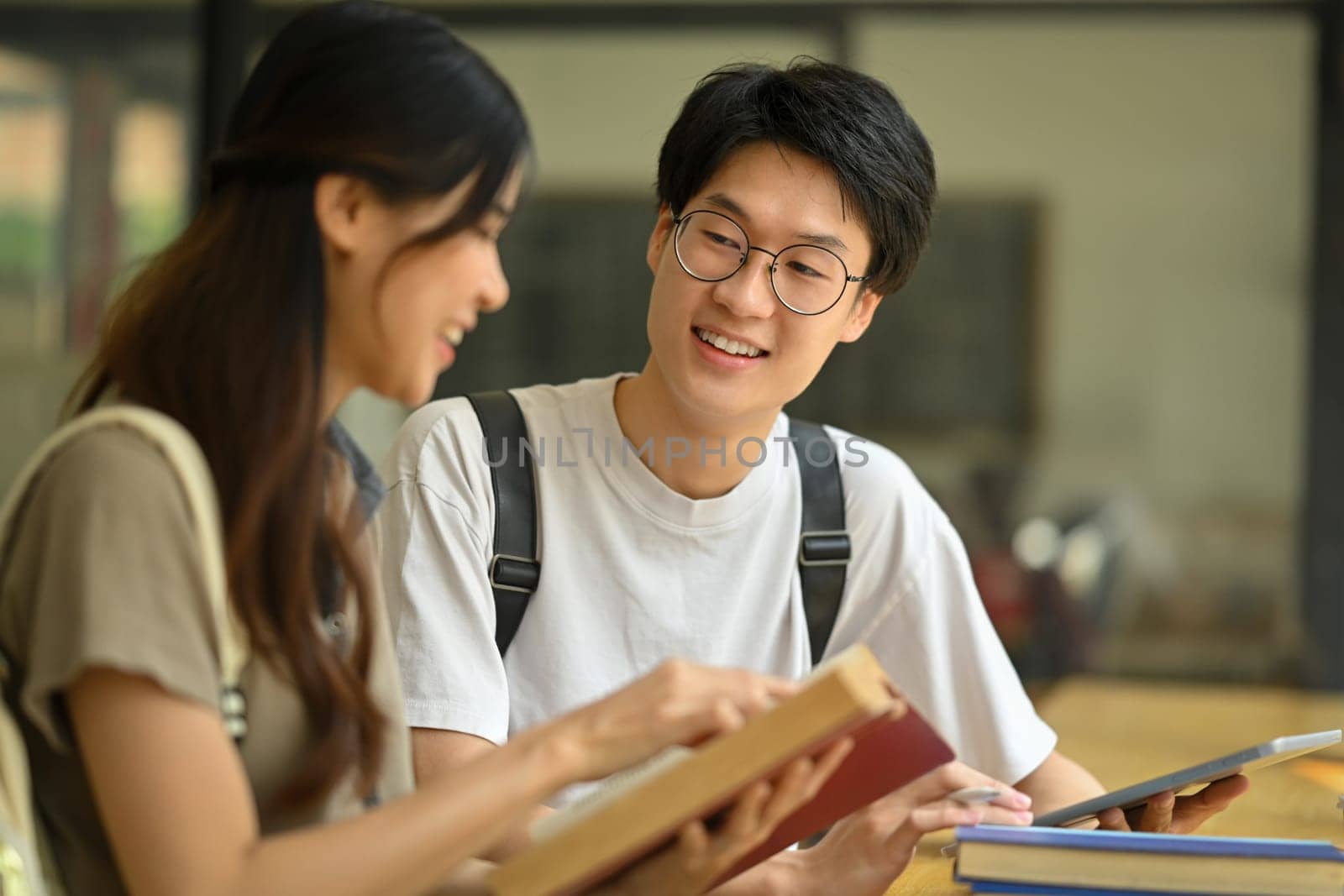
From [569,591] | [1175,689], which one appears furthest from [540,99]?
[569,591]

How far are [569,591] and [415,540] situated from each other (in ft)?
0.62

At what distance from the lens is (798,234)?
1.76m

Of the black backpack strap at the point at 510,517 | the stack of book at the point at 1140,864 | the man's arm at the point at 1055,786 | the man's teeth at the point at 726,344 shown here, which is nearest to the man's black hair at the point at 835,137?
the man's teeth at the point at 726,344

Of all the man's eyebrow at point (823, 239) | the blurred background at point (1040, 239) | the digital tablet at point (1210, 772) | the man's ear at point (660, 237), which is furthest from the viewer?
the blurred background at point (1040, 239)

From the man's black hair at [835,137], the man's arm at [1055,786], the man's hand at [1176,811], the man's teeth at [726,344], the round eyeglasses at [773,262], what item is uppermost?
the man's black hair at [835,137]

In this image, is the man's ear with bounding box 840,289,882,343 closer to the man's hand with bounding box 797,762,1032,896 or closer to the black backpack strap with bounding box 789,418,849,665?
the black backpack strap with bounding box 789,418,849,665

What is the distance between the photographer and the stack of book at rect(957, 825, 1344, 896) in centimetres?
114

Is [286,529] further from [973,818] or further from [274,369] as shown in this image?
[973,818]

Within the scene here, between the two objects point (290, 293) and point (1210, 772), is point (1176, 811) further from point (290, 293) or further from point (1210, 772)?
point (290, 293)

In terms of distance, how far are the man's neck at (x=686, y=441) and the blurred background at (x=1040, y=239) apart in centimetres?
237

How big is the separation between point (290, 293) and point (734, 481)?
86cm

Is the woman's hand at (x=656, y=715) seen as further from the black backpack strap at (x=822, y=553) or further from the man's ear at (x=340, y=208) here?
the black backpack strap at (x=822, y=553)

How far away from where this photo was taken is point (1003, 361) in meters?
4.14

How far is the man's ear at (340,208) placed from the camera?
3.56 ft
